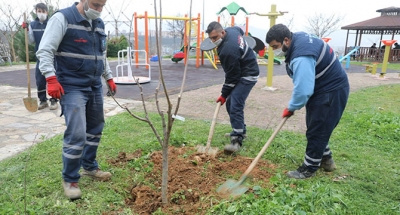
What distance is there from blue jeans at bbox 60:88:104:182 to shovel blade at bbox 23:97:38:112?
316 centimetres

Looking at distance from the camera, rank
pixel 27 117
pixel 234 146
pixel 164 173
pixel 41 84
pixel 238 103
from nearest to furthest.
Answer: pixel 164 173, pixel 234 146, pixel 238 103, pixel 27 117, pixel 41 84

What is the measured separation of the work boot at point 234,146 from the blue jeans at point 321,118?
2.88ft

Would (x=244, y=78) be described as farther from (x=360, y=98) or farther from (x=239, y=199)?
(x=360, y=98)

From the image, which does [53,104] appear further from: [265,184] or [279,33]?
[279,33]

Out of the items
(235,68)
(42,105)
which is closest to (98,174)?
(235,68)

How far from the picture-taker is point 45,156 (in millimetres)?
3438

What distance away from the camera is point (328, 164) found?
3.23m

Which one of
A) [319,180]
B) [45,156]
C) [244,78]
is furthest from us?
[244,78]

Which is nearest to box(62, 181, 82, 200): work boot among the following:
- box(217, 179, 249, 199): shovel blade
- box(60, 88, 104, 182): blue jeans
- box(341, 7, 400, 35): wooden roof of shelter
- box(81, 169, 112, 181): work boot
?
box(60, 88, 104, 182): blue jeans

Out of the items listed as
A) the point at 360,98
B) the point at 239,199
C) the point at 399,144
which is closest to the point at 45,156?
the point at 239,199

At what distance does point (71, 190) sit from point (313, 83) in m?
2.23

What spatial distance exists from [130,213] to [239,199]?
0.89m

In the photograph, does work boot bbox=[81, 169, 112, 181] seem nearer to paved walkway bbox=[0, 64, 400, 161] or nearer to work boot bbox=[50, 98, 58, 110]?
paved walkway bbox=[0, 64, 400, 161]

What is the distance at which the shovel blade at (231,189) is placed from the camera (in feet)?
8.66
